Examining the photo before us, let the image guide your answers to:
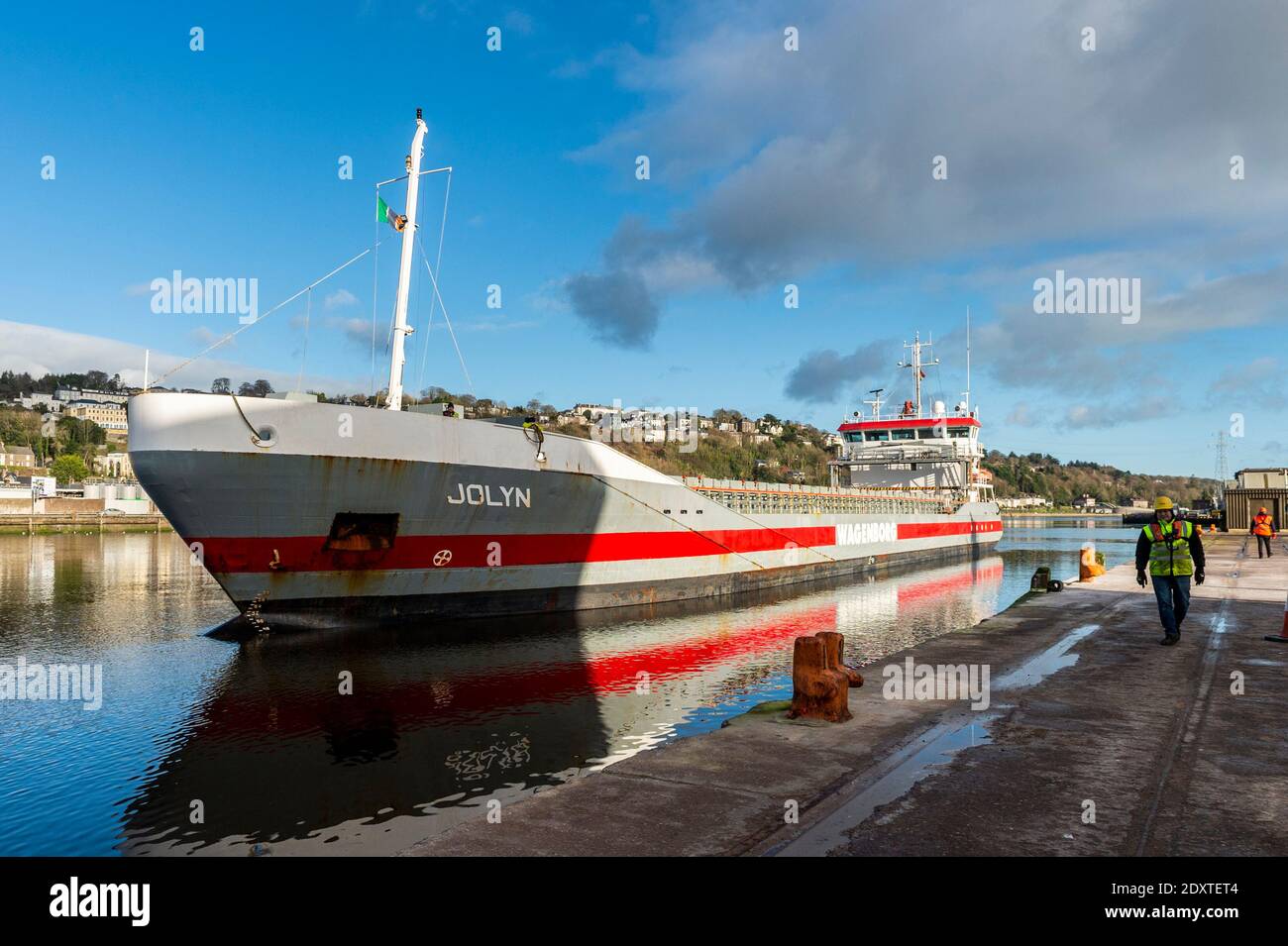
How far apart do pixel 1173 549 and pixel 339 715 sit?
36.9 ft

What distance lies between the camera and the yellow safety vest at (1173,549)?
377 inches

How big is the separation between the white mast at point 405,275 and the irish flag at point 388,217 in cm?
12

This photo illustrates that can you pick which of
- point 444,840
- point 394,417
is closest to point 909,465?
point 394,417

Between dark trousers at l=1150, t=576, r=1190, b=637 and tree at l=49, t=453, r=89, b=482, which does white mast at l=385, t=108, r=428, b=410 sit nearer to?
dark trousers at l=1150, t=576, r=1190, b=637

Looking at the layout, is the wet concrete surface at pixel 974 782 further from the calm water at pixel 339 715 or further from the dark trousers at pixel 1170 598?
the calm water at pixel 339 715

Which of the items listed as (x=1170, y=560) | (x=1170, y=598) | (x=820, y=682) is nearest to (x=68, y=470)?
(x=820, y=682)

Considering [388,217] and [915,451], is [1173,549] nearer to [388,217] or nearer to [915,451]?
[388,217]

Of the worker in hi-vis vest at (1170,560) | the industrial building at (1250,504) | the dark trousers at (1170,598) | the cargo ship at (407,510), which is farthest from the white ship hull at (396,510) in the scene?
the industrial building at (1250,504)

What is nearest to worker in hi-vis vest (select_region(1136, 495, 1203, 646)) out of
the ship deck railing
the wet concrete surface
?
the wet concrete surface

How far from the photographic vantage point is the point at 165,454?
43.4 feet

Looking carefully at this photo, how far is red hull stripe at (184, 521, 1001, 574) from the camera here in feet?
47.0

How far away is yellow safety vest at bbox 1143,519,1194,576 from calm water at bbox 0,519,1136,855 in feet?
17.8
